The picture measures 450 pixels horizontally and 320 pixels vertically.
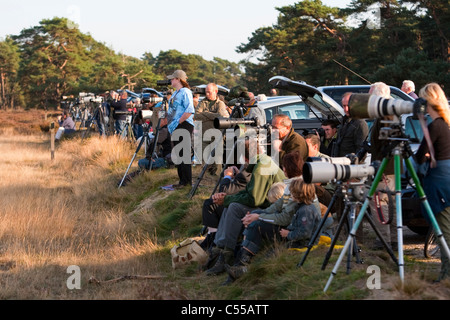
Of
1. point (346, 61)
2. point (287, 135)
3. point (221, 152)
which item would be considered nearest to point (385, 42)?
point (346, 61)

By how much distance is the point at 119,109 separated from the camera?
1945 cm

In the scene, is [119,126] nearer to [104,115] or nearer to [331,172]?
[104,115]

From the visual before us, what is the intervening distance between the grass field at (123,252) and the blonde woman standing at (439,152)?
484 millimetres

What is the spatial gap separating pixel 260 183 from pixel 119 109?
12853 mm

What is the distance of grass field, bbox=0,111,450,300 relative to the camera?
5.47 metres

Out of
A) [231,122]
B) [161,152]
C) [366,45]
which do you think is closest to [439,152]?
[231,122]

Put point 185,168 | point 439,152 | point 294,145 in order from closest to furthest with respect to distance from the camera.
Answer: point 439,152
point 294,145
point 185,168

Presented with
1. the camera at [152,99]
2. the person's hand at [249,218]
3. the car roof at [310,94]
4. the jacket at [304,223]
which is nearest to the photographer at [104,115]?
the camera at [152,99]

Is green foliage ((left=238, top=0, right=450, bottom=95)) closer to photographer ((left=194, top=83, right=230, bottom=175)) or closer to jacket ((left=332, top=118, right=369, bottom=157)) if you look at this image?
photographer ((left=194, top=83, right=230, bottom=175))

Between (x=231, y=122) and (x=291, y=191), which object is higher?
(x=231, y=122)

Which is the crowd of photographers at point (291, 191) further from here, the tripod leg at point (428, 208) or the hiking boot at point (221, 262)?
the tripod leg at point (428, 208)

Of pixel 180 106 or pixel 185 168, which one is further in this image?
pixel 185 168
